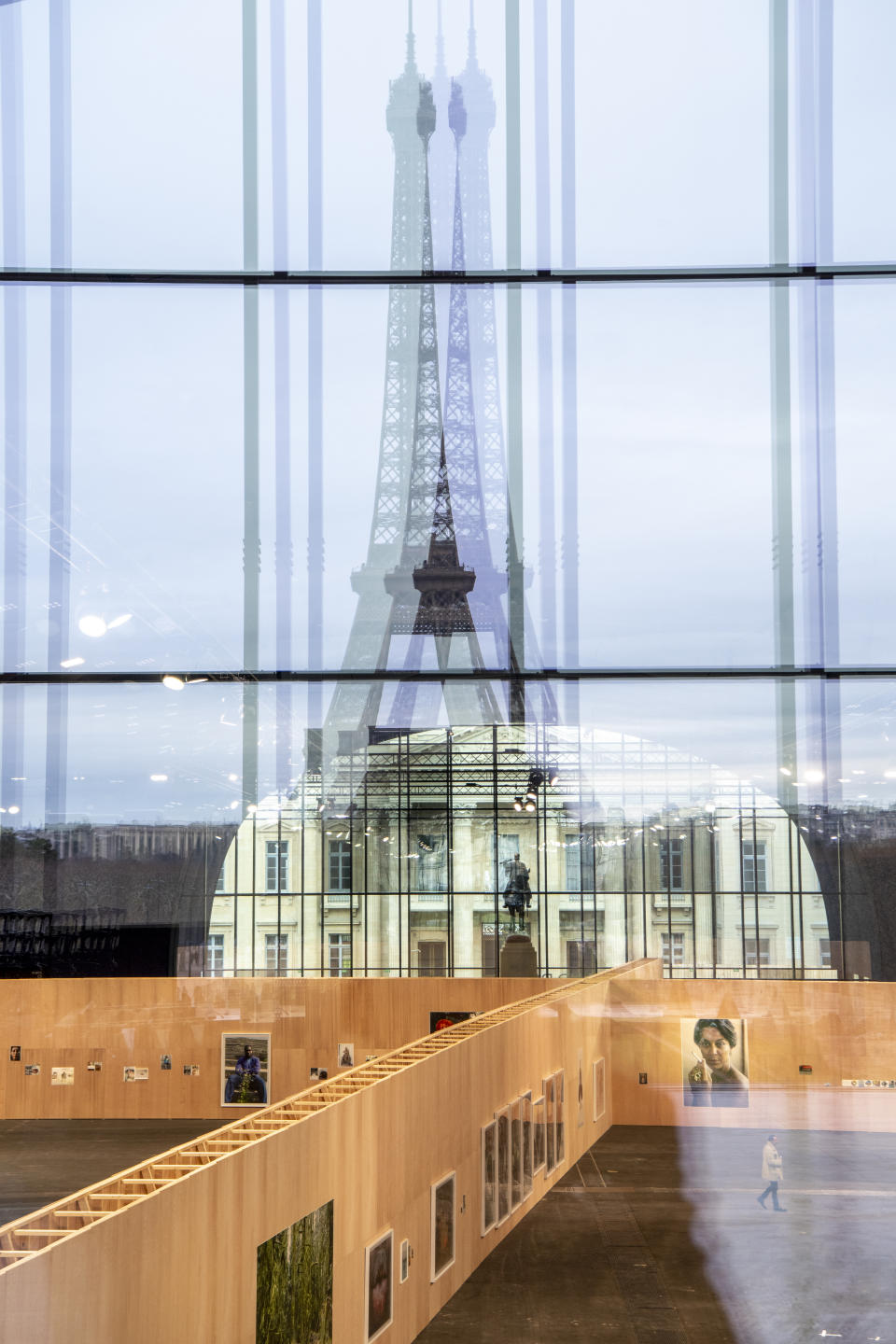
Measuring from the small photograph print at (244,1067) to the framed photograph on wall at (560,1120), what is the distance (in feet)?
14.8

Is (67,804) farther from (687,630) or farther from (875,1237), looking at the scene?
(875,1237)

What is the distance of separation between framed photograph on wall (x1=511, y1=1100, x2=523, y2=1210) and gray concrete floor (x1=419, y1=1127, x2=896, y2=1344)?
32 cm

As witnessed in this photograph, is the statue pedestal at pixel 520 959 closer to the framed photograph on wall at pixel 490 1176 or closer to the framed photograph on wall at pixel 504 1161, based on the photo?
the framed photograph on wall at pixel 504 1161

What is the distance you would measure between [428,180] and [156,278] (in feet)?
12.4

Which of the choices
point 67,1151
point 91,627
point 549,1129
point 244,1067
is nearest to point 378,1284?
point 549,1129

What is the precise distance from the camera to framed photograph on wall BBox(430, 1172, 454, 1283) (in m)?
9.98

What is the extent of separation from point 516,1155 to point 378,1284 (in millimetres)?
4159

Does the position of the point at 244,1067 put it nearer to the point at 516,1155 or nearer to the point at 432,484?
the point at 516,1155

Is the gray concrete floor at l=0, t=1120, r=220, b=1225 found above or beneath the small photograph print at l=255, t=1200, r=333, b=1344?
beneath

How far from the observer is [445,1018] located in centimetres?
1742

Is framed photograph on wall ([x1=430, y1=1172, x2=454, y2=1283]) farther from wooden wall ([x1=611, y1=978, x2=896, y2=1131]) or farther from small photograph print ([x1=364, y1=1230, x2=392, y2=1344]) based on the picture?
wooden wall ([x1=611, y1=978, x2=896, y2=1131])

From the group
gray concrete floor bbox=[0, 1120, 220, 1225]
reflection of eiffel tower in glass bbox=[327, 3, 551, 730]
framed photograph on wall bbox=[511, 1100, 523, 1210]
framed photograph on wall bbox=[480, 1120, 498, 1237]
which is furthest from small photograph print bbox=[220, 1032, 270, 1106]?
framed photograph on wall bbox=[480, 1120, 498, 1237]

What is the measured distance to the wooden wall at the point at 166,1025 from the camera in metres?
16.9

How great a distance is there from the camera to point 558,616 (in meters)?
16.5
